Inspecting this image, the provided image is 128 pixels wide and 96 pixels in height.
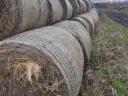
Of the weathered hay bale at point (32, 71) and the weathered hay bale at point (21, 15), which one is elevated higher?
the weathered hay bale at point (21, 15)

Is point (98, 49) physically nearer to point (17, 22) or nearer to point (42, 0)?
point (42, 0)

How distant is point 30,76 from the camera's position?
3.30 m

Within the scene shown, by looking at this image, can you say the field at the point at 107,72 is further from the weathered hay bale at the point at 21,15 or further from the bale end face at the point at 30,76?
the bale end face at the point at 30,76

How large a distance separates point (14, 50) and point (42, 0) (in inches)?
105

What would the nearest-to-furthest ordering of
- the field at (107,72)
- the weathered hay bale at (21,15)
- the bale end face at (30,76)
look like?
the bale end face at (30,76) → the weathered hay bale at (21,15) → the field at (107,72)

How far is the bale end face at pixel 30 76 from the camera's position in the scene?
10.9ft

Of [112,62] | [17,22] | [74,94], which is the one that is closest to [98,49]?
[112,62]

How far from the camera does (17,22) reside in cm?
487

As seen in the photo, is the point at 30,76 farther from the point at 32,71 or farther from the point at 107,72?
the point at 107,72

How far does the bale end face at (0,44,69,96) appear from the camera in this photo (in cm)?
333

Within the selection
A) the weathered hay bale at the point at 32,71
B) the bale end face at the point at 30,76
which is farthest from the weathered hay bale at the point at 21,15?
the bale end face at the point at 30,76

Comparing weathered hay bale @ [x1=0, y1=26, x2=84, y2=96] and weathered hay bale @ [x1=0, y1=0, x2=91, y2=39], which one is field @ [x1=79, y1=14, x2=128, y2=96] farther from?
weathered hay bale @ [x1=0, y1=26, x2=84, y2=96]

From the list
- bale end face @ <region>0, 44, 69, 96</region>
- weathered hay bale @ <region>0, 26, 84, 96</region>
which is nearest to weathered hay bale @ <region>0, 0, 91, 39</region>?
weathered hay bale @ <region>0, 26, 84, 96</region>

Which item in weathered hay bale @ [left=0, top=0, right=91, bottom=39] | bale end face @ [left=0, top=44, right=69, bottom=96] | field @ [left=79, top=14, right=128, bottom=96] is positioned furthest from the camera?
field @ [left=79, top=14, right=128, bottom=96]
